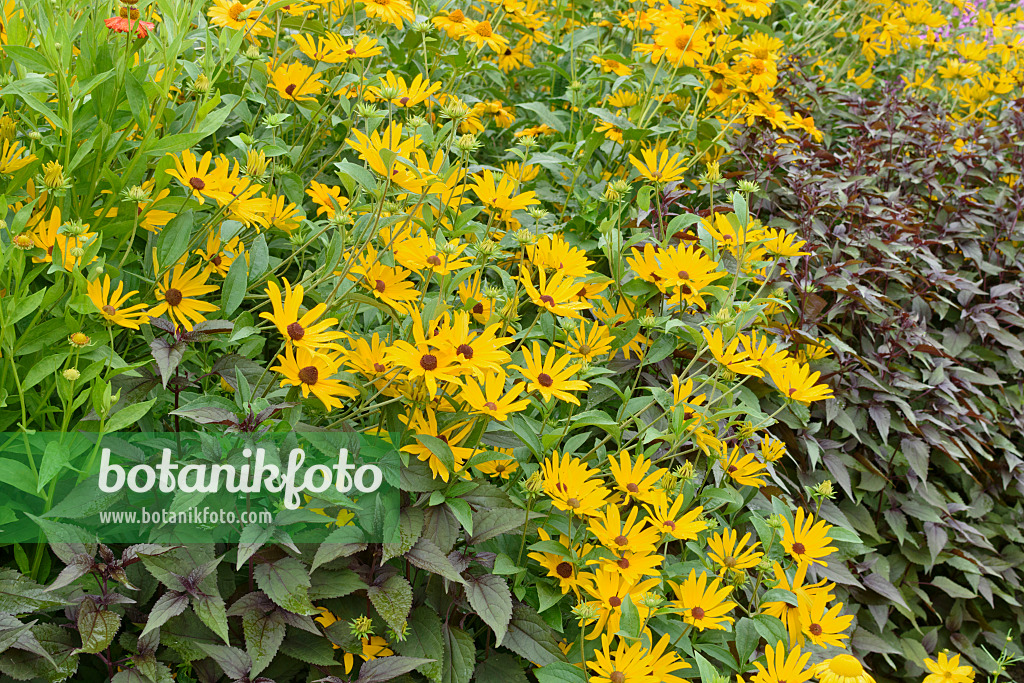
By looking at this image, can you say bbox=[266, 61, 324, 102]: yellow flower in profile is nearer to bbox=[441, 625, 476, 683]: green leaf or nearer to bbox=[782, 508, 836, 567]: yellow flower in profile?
bbox=[441, 625, 476, 683]: green leaf

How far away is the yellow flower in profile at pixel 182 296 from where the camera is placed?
115cm

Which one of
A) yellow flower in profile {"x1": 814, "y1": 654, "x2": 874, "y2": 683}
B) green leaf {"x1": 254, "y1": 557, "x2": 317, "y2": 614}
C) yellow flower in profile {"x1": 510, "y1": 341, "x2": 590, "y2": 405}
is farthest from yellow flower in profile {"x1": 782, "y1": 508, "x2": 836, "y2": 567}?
green leaf {"x1": 254, "y1": 557, "x2": 317, "y2": 614}

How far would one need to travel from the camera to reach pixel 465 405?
117 centimetres

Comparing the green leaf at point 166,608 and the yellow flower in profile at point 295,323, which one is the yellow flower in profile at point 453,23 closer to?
the yellow flower in profile at point 295,323

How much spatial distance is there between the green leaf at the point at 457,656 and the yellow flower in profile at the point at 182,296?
1.89 feet

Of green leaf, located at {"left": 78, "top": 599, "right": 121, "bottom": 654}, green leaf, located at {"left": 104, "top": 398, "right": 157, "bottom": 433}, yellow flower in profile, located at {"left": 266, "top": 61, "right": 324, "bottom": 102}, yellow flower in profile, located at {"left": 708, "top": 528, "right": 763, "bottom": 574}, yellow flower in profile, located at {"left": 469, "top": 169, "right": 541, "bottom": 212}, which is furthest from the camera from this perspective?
yellow flower in profile, located at {"left": 266, "top": 61, "right": 324, "bottom": 102}

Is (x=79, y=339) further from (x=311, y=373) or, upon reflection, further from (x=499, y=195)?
(x=499, y=195)

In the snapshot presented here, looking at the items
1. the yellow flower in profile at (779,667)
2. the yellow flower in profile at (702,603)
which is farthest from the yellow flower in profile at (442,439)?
the yellow flower in profile at (779,667)

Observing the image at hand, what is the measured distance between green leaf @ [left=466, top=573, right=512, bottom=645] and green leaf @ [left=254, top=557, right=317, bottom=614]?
0.71 ft

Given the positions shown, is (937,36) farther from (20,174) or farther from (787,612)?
(20,174)

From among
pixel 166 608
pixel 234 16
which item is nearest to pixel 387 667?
pixel 166 608

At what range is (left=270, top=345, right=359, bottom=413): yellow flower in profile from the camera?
987 mm

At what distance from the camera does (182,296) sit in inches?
47.8

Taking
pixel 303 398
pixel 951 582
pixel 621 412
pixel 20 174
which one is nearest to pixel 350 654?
pixel 303 398
